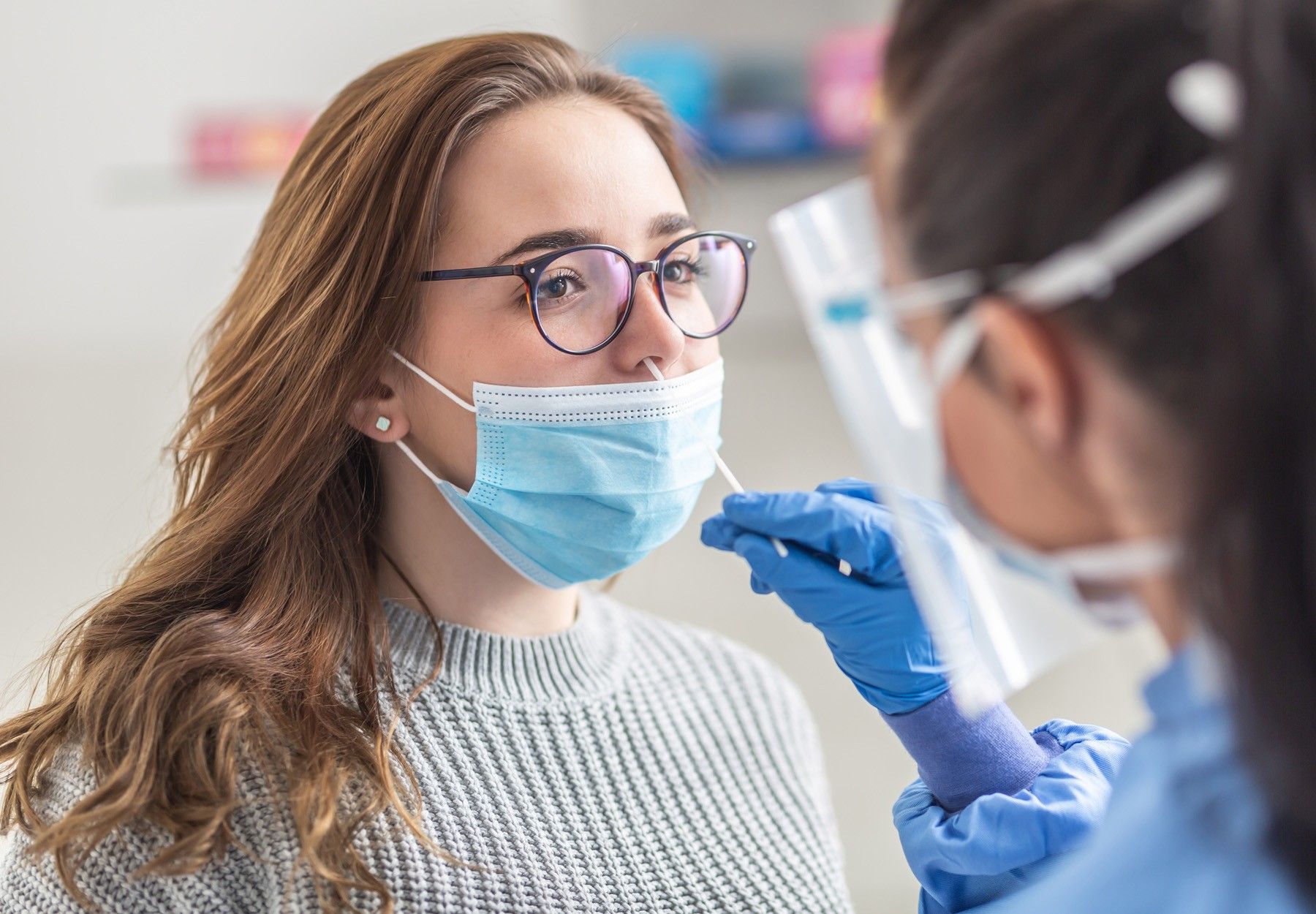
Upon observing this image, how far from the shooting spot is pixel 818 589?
3.49 ft

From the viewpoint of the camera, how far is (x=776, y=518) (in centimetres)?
104

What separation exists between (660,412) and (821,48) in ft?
7.74

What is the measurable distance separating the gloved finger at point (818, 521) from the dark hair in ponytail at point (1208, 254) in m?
0.40

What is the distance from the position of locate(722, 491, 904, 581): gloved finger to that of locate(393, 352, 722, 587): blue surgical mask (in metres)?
0.17

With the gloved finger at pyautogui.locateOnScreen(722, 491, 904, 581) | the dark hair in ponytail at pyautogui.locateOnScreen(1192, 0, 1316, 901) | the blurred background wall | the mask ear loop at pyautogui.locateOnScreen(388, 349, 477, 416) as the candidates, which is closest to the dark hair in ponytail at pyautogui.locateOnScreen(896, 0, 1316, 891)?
the dark hair in ponytail at pyautogui.locateOnScreen(1192, 0, 1316, 901)

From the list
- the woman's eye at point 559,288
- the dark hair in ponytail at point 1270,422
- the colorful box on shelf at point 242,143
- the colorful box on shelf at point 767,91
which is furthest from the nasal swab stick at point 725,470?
the colorful box on shelf at point 242,143

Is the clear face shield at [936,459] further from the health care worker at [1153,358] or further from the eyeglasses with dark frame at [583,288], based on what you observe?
the eyeglasses with dark frame at [583,288]

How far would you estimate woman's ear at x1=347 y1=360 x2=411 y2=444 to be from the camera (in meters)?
1.25

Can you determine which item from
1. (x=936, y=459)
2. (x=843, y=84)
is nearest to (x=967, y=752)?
(x=936, y=459)

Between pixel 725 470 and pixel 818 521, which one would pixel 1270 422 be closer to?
pixel 818 521

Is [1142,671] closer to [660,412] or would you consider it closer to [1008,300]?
[1008,300]

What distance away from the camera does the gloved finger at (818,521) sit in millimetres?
1046

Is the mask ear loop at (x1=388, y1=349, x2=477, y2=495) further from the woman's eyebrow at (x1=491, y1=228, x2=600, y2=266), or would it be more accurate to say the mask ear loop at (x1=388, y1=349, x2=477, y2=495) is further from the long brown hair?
the woman's eyebrow at (x1=491, y1=228, x2=600, y2=266)

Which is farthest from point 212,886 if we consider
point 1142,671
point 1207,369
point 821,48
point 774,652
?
point 821,48
